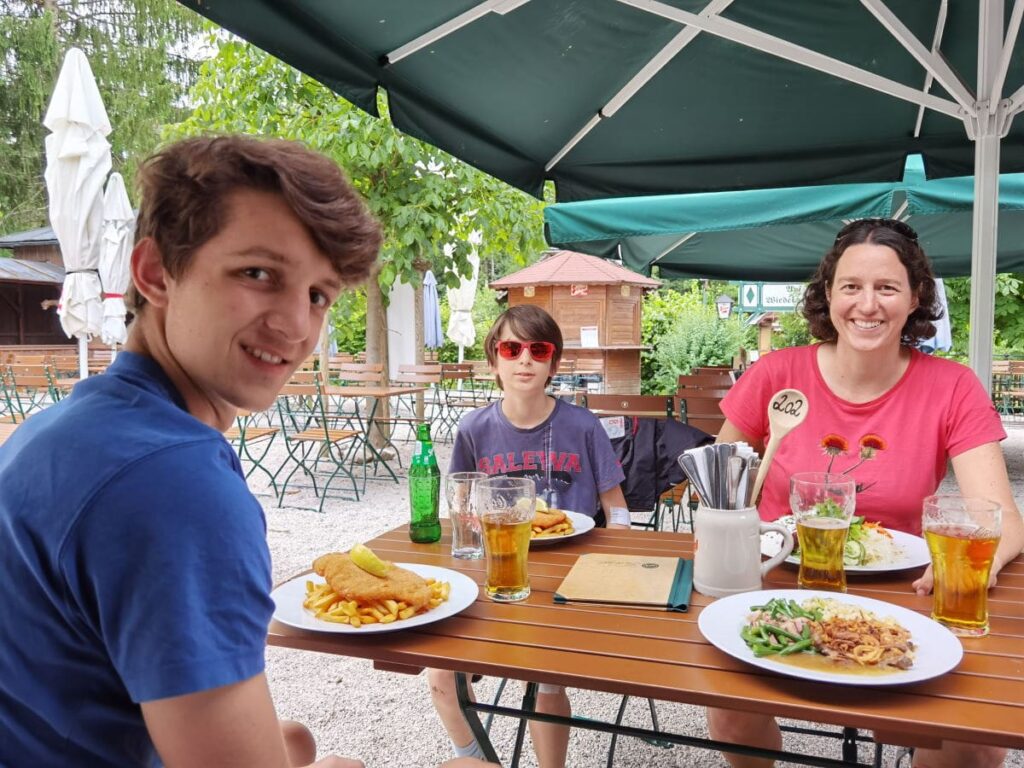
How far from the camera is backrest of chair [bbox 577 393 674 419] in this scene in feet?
14.0

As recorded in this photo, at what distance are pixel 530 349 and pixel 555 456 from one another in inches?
15.3

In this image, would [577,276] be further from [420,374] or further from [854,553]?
[854,553]

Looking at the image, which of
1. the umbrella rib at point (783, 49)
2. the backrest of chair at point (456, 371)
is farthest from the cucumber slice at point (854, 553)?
the backrest of chair at point (456, 371)

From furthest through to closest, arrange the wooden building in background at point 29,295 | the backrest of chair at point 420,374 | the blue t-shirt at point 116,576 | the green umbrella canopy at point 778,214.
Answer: the wooden building in background at point 29,295, the backrest of chair at point 420,374, the green umbrella canopy at point 778,214, the blue t-shirt at point 116,576

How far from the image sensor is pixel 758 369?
235 cm

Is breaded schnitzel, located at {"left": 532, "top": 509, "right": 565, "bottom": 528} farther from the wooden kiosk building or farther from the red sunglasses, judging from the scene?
the wooden kiosk building

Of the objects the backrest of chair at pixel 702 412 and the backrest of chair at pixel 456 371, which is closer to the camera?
the backrest of chair at pixel 702 412

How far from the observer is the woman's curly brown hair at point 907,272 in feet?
7.06

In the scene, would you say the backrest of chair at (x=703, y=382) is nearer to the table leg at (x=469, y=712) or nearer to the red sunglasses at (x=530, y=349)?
the red sunglasses at (x=530, y=349)

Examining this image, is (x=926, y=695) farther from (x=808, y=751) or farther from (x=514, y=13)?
(x=514, y=13)

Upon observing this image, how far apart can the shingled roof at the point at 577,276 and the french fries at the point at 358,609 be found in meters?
15.6

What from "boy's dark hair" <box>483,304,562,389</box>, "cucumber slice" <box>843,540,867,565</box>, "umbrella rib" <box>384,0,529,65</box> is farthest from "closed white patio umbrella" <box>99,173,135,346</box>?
"cucumber slice" <box>843,540,867,565</box>

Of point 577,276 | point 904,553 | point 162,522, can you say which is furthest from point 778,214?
point 577,276

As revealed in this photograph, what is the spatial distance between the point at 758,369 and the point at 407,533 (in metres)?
1.22
